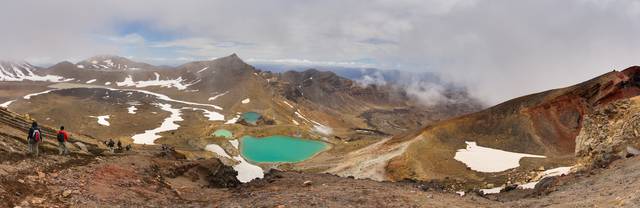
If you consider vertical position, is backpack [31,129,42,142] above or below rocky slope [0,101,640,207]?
above

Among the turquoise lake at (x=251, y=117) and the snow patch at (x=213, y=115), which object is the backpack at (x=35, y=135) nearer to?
the snow patch at (x=213, y=115)

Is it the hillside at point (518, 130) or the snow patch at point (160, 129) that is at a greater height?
the hillside at point (518, 130)

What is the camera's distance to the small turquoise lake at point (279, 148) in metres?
108

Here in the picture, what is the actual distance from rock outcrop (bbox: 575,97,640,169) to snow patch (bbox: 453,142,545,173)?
49.7 ft

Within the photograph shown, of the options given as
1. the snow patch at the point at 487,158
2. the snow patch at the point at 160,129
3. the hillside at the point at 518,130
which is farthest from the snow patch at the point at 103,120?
the snow patch at the point at 487,158

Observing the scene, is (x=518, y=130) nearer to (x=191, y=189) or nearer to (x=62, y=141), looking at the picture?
(x=191, y=189)

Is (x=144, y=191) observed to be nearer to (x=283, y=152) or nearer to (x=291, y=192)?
(x=291, y=192)

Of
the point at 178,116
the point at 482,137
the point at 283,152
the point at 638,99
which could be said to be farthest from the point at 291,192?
the point at 178,116

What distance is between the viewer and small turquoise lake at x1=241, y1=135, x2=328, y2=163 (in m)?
108

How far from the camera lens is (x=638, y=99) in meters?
40.6

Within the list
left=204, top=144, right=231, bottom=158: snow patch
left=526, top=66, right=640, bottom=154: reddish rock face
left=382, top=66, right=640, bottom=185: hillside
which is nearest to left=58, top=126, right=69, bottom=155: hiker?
left=382, top=66, right=640, bottom=185: hillside

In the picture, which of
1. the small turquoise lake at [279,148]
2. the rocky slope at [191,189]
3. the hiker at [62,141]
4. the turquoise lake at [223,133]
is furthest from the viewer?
the turquoise lake at [223,133]

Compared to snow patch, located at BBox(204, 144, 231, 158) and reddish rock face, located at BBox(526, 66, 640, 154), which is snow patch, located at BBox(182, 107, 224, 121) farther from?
reddish rock face, located at BBox(526, 66, 640, 154)

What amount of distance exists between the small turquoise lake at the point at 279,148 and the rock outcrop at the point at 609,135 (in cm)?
6852
